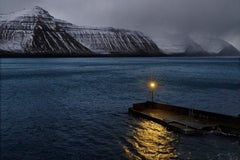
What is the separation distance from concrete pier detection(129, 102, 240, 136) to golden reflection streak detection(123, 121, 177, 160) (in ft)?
4.64

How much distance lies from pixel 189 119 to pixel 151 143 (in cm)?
839

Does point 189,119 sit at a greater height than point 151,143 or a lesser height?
greater

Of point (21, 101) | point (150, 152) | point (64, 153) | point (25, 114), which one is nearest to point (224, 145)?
point (150, 152)

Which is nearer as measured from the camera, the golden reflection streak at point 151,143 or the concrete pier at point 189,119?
the golden reflection streak at point 151,143

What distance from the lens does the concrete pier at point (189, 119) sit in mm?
32594

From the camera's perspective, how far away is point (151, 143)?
3030 centimetres

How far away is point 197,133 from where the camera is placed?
3216 centimetres

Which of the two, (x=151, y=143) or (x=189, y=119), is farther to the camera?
(x=189, y=119)

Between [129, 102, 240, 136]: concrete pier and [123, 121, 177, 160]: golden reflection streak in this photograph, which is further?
[129, 102, 240, 136]: concrete pier

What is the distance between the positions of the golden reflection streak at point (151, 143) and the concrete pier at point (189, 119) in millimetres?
1416

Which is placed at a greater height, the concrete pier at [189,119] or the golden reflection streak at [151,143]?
the concrete pier at [189,119]

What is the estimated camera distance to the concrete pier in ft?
107

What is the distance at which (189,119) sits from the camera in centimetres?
3675

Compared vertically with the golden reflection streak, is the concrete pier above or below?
above
